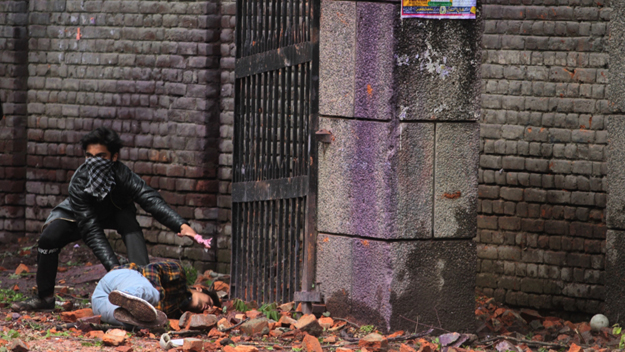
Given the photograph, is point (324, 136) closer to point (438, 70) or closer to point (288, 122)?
point (288, 122)

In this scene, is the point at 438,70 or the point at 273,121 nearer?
the point at 438,70

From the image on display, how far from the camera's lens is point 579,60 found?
7.49 m

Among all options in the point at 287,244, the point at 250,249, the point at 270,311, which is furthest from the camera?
the point at 250,249

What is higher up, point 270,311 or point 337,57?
point 337,57

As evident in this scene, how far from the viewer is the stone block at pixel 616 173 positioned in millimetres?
6117

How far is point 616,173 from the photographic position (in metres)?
6.15

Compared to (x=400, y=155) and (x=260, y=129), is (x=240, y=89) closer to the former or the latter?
(x=260, y=129)

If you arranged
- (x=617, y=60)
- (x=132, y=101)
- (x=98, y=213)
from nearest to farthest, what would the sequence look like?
(x=617, y=60) → (x=98, y=213) → (x=132, y=101)

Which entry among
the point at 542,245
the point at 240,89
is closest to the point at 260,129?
the point at 240,89

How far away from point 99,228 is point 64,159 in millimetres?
3058

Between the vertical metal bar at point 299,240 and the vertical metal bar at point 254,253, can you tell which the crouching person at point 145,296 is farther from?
the vertical metal bar at point 299,240

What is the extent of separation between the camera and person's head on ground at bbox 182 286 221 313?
20.2 feet

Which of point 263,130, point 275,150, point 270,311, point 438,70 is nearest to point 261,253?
point 270,311

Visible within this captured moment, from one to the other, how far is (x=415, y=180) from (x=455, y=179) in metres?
0.27
